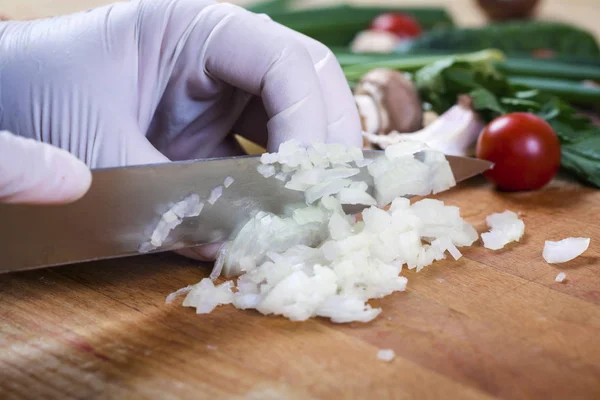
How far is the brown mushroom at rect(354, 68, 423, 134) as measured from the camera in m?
2.20

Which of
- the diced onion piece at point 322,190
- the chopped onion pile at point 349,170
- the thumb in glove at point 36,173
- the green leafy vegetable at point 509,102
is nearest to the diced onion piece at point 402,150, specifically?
the chopped onion pile at point 349,170

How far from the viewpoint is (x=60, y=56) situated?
4.44 feet

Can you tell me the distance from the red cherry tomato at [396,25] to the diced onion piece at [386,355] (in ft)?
9.90

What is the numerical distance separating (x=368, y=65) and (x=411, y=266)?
149 cm

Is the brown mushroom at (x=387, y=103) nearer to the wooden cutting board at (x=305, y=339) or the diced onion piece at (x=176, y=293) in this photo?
the wooden cutting board at (x=305, y=339)

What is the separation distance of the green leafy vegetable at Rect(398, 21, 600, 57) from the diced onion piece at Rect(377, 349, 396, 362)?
2524mm

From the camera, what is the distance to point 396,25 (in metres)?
3.83

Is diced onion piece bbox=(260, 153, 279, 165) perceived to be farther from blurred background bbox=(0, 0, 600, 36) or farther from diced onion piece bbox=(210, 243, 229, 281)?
blurred background bbox=(0, 0, 600, 36)

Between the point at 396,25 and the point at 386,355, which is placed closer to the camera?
the point at 386,355

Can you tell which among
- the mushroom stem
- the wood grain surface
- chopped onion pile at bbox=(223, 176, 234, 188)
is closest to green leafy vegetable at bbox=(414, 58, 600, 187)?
the mushroom stem

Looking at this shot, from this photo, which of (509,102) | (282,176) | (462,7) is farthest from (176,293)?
A: (462,7)

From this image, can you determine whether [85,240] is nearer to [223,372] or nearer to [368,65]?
[223,372]

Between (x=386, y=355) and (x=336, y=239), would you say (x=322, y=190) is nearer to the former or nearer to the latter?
(x=336, y=239)

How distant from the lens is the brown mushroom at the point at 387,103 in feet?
7.22
